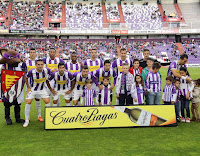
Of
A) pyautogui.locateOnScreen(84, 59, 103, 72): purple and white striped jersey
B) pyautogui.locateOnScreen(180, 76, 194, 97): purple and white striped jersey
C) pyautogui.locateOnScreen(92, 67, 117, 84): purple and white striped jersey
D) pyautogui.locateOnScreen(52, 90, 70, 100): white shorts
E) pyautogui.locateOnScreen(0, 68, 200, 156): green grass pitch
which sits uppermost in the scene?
Answer: pyautogui.locateOnScreen(84, 59, 103, 72): purple and white striped jersey

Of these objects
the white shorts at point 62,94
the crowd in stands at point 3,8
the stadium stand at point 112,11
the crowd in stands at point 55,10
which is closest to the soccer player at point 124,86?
the white shorts at point 62,94

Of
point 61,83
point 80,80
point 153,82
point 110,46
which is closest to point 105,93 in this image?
point 80,80

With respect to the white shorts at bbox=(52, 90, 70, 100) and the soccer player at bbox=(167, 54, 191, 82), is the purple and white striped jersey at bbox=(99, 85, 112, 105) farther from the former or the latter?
the soccer player at bbox=(167, 54, 191, 82)

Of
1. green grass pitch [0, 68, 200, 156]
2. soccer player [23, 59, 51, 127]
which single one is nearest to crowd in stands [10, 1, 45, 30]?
soccer player [23, 59, 51, 127]

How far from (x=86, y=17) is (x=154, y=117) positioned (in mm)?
41815

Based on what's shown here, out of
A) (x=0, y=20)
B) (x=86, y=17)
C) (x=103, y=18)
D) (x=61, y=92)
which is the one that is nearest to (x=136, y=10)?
(x=103, y=18)

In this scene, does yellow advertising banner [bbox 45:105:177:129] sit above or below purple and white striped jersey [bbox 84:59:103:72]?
below

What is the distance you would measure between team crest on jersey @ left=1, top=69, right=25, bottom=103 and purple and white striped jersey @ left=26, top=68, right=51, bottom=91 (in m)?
0.28

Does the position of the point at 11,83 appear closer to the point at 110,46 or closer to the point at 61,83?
the point at 61,83

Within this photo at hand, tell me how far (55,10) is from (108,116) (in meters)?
44.1

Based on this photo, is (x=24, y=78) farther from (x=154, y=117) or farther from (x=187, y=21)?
(x=187, y=21)

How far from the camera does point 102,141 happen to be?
5578 millimetres

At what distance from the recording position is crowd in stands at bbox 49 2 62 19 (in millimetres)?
46312

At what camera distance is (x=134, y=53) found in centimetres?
4109
